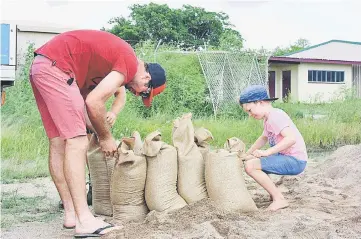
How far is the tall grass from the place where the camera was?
8.37 meters

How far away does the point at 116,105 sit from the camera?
456 centimetres

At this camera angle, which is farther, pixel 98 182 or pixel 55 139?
pixel 98 182

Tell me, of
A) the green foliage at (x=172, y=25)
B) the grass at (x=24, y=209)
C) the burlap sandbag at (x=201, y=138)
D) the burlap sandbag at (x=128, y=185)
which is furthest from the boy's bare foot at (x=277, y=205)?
the green foliage at (x=172, y=25)

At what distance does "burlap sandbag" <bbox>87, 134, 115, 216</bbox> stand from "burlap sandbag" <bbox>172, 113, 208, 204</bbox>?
0.54 m

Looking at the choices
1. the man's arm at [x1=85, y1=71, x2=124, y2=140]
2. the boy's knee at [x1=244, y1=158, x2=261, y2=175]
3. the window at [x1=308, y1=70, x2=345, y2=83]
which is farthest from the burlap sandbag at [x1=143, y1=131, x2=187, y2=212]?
the window at [x1=308, y1=70, x2=345, y2=83]

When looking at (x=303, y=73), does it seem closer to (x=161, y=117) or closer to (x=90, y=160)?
(x=161, y=117)

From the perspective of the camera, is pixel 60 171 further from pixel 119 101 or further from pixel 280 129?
pixel 280 129

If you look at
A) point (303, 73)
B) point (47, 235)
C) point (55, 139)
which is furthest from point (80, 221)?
point (303, 73)

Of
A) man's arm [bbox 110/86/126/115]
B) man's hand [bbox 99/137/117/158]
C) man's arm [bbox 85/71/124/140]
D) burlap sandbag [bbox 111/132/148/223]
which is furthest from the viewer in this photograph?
man's arm [bbox 110/86/126/115]

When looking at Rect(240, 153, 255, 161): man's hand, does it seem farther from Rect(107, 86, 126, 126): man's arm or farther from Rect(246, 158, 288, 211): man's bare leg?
Rect(107, 86, 126, 126): man's arm

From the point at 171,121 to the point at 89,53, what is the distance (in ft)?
29.6

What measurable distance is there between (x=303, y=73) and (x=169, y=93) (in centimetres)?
1181

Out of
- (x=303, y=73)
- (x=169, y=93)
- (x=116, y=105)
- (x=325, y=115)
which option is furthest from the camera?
(x=303, y=73)

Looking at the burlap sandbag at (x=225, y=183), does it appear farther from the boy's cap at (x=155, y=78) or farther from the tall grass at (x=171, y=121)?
the tall grass at (x=171, y=121)
